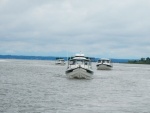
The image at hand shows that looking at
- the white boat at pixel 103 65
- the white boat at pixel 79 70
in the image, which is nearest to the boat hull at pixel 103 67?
the white boat at pixel 103 65

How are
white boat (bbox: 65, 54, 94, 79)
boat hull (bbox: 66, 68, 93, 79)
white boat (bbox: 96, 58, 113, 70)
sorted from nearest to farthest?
white boat (bbox: 65, 54, 94, 79), boat hull (bbox: 66, 68, 93, 79), white boat (bbox: 96, 58, 113, 70)

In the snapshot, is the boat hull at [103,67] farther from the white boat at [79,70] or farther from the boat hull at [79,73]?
the boat hull at [79,73]

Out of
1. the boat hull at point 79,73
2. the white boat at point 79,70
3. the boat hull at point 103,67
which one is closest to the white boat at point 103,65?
the boat hull at point 103,67

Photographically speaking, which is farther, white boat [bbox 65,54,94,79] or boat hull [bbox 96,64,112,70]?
boat hull [bbox 96,64,112,70]

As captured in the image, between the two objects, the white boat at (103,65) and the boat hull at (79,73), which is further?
the white boat at (103,65)

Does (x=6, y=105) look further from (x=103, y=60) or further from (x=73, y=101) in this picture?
(x=103, y=60)

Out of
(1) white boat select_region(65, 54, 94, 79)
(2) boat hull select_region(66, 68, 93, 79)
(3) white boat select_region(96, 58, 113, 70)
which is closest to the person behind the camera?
(1) white boat select_region(65, 54, 94, 79)

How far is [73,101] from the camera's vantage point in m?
32.0

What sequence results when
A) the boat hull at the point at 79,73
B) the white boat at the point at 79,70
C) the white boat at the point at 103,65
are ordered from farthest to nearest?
the white boat at the point at 103,65 < the boat hull at the point at 79,73 < the white boat at the point at 79,70

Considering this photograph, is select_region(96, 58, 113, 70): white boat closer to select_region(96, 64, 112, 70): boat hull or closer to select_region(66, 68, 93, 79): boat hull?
select_region(96, 64, 112, 70): boat hull

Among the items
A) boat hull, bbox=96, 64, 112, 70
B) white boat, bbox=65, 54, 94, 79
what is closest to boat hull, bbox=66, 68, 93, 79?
white boat, bbox=65, 54, 94, 79

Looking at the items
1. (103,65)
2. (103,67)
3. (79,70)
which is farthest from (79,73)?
(103,67)

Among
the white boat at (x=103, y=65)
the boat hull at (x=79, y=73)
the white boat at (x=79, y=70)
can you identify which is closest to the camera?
the white boat at (x=79, y=70)

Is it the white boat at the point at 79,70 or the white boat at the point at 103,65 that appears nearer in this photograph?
the white boat at the point at 79,70
